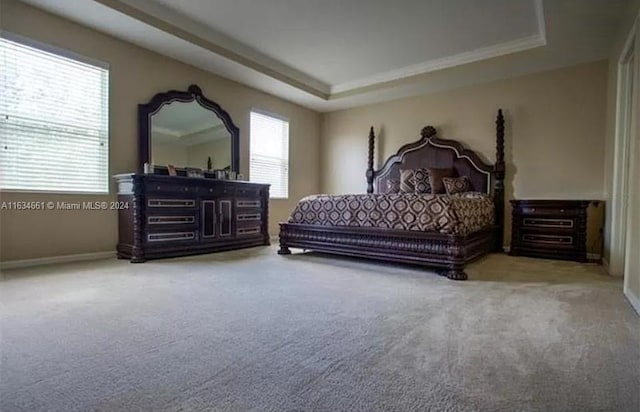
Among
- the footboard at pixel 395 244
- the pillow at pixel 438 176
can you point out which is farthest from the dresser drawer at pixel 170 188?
the pillow at pixel 438 176

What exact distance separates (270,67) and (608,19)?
3.87 metres

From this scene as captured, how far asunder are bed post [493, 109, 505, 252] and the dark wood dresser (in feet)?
11.2

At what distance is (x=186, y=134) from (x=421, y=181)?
11.3ft

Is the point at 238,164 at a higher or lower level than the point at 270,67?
lower

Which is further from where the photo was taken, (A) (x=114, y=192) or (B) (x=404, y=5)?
(A) (x=114, y=192)

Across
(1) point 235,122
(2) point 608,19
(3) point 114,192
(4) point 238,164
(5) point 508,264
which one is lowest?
(5) point 508,264

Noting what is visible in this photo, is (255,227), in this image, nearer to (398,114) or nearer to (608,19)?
(398,114)

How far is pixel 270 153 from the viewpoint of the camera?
6.04 meters

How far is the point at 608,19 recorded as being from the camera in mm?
3402

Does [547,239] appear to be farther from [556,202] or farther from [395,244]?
[395,244]

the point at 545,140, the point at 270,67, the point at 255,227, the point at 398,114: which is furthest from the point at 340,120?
the point at 545,140

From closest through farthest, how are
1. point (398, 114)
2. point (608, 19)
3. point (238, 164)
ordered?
point (608, 19) → point (238, 164) → point (398, 114)

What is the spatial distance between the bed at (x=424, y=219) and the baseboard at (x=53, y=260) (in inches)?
79.1

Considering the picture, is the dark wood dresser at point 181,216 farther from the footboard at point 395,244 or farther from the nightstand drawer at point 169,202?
the footboard at point 395,244
